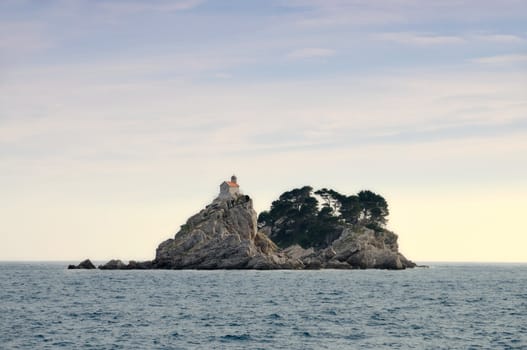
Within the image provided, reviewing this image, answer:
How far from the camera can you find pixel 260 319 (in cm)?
7300

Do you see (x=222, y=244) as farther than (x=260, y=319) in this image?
Yes

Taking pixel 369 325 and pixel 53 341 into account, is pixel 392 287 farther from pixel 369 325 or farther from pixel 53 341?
pixel 53 341

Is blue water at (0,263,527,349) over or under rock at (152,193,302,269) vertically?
under

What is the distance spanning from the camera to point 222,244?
184375 mm

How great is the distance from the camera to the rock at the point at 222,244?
18450 cm

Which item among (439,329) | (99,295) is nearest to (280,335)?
(439,329)

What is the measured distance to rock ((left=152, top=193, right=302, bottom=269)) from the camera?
184 m

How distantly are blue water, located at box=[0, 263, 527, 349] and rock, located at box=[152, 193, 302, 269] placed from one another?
68.2 meters

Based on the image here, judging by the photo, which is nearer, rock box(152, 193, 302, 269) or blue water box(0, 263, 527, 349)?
blue water box(0, 263, 527, 349)

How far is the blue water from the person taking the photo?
5728 centimetres

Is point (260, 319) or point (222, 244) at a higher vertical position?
point (222, 244)

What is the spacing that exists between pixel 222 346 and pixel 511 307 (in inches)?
1796

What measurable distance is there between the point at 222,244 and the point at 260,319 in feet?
367

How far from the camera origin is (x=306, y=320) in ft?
235
